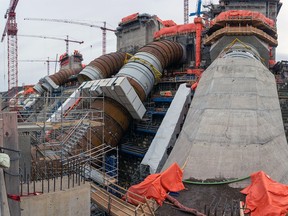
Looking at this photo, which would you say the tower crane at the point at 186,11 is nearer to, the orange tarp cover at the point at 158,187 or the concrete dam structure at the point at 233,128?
the concrete dam structure at the point at 233,128

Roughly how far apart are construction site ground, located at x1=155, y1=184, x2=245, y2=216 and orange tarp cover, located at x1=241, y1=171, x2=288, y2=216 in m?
0.49

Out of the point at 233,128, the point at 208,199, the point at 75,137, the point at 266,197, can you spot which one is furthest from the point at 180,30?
the point at 266,197

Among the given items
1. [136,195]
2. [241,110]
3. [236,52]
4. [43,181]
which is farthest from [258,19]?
[43,181]

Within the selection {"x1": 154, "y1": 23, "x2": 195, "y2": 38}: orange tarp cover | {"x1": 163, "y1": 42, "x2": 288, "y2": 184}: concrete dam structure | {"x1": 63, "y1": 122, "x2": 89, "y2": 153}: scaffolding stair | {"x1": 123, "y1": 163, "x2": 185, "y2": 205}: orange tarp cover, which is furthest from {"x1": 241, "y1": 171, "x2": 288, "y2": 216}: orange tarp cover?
{"x1": 154, "y1": 23, "x2": 195, "y2": 38}: orange tarp cover

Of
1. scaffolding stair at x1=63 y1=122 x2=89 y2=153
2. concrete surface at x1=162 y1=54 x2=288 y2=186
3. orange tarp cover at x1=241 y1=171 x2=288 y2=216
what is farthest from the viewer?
scaffolding stair at x1=63 y1=122 x2=89 y2=153

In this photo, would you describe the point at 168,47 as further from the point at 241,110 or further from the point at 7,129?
the point at 7,129

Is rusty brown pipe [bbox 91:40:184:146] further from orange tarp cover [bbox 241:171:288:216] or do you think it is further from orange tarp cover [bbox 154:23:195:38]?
orange tarp cover [bbox 154:23:195:38]

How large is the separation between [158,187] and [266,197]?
3.97 m

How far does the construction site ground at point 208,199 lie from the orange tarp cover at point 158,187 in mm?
312

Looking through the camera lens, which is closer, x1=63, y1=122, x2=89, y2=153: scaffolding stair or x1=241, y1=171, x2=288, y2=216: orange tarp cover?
x1=241, y1=171, x2=288, y2=216: orange tarp cover

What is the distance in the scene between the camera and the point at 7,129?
25.5 ft

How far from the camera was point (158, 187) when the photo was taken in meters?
11.3

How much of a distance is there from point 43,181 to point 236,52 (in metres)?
15.9

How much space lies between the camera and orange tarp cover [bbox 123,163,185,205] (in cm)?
1109
